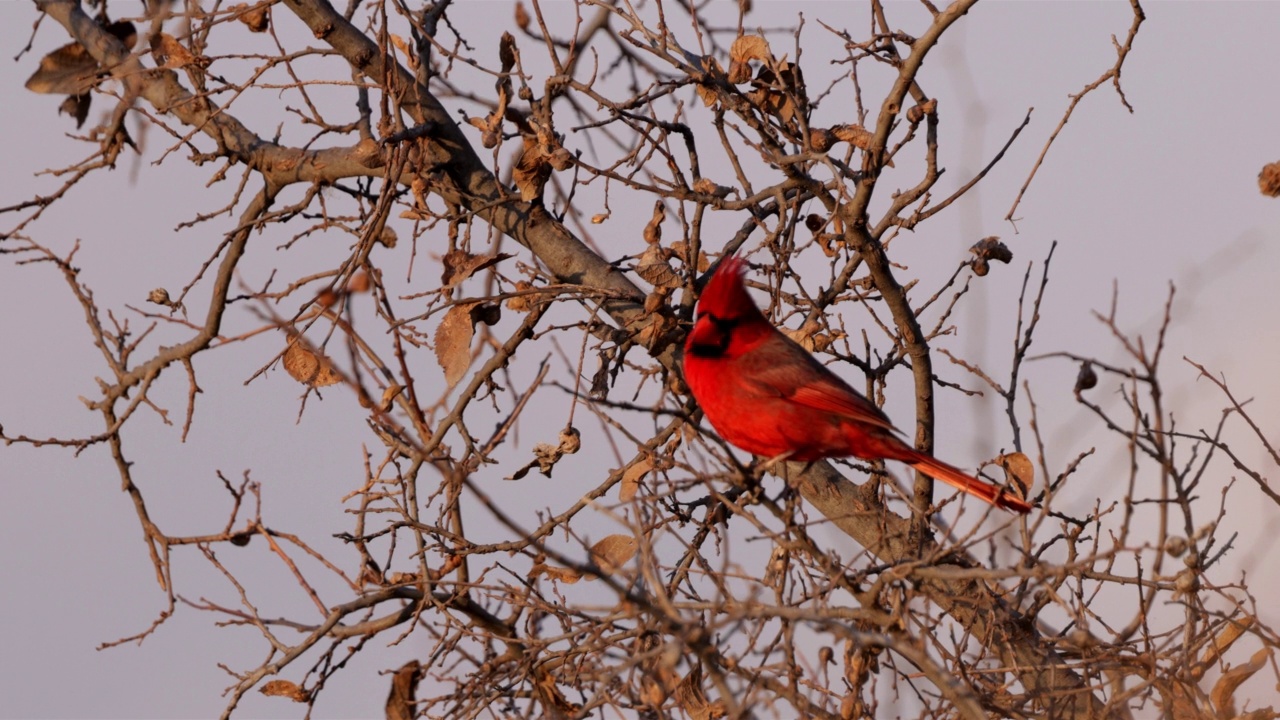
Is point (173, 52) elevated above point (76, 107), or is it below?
below

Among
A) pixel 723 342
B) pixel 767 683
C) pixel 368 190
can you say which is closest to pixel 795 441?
pixel 723 342

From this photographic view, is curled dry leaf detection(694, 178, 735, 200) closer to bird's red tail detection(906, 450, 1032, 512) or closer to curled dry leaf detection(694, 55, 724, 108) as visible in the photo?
curled dry leaf detection(694, 55, 724, 108)

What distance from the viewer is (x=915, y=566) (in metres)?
2.96

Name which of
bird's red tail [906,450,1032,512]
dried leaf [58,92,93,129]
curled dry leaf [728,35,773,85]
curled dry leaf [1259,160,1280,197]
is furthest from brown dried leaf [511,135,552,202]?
curled dry leaf [1259,160,1280,197]

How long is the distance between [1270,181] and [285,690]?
132 inches

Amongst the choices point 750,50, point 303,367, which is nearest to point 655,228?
point 750,50

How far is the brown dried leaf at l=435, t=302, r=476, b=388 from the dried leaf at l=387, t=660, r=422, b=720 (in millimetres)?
908

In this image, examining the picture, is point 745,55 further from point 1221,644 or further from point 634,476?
point 1221,644

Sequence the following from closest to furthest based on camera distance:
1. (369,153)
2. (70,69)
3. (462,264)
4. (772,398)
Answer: (772,398) < (462,264) < (369,153) < (70,69)

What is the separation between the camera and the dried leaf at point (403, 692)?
14.0 feet

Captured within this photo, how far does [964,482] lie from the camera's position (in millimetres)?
4164

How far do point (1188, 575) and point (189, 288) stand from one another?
3542 mm

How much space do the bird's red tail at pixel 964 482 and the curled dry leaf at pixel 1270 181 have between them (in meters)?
1.09

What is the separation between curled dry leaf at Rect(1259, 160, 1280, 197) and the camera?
3654mm
